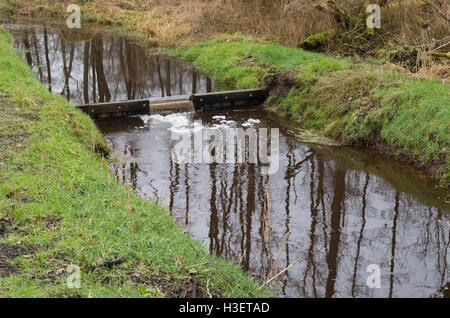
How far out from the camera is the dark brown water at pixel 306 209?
5.82m

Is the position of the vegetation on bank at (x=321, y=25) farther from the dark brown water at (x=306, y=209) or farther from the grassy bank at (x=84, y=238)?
the grassy bank at (x=84, y=238)

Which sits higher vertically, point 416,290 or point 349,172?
point 349,172

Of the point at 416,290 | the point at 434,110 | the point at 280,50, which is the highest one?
the point at 280,50

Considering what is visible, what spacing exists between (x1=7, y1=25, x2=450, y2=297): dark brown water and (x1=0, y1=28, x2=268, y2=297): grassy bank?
638mm

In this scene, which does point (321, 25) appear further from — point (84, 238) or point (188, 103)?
point (84, 238)

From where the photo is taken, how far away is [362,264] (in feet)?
19.6

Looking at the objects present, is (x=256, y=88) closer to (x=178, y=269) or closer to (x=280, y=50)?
(x=280, y=50)

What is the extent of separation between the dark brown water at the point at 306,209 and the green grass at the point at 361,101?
46cm

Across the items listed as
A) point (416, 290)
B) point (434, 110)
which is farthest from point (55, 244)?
point (434, 110)

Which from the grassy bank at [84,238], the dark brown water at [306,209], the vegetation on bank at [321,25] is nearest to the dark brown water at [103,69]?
the vegetation on bank at [321,25]

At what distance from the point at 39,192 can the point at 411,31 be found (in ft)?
39.0

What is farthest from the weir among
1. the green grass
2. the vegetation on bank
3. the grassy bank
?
the grassy bank

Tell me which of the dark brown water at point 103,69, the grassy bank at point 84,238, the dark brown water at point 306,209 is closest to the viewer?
the grassy bank at point 84,238

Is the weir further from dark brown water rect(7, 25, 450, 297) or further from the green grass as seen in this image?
the green grass
